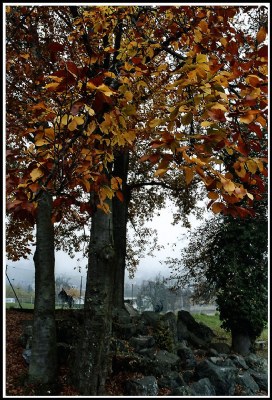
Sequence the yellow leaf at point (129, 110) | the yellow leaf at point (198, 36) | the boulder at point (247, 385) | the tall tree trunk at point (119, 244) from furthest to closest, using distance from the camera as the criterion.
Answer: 1. the tall tree trunk at point (119, 244)
2. the boulder at point (247, 385)
3. the yellow leaf at point (198, 36)
4. the yellow leaf at point (129, 110)

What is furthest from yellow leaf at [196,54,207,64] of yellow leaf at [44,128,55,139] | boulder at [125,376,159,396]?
boulder at [125,376,159,396]

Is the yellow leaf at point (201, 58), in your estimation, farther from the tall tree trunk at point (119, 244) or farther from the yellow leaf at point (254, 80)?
the tall tree trunk at point (119, 244)

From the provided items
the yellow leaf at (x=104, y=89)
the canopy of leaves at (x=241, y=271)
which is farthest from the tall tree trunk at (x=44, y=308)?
the canopy of leaves at (x=241, y=271)

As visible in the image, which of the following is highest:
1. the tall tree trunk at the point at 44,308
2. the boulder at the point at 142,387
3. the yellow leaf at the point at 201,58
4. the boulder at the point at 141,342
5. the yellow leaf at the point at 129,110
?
the yellow leaf at the point at 201,58

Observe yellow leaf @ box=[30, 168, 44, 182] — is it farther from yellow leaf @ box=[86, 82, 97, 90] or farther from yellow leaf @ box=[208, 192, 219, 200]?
yellow leaf @ box=[208, 192, 219, 200]

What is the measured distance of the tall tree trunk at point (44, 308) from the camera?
8.27m

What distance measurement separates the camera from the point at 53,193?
12.3 ft

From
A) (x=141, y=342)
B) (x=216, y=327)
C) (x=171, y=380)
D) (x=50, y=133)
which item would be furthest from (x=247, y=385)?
(x=216, y=327)

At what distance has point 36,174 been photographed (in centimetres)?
350

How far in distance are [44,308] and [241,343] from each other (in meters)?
8.83

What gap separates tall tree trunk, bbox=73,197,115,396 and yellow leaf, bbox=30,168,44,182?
4162 millimetres

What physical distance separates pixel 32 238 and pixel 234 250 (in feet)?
27.5

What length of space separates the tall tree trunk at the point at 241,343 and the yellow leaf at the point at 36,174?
42.9ft

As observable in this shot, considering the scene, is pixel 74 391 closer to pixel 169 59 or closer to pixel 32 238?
pixel 32 238
